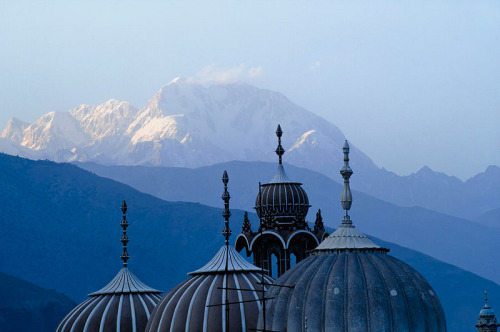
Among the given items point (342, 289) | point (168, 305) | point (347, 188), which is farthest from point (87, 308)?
point (342, 289)

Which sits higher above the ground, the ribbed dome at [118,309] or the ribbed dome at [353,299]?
the ribbed dome at [118,309]

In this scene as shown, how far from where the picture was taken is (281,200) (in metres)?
94.4

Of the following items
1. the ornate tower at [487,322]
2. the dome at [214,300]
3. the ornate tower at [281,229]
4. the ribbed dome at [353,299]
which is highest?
the ornate tower at [281,229]

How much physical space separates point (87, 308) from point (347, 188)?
989 inches

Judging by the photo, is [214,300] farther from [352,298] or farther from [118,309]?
[352,298]

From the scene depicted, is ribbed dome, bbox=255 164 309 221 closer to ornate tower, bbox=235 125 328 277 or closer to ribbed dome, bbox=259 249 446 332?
ornate tower, bbox=235 125 328 277

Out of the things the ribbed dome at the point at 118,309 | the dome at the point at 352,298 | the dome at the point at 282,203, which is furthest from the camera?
the dome at the point at 282,203

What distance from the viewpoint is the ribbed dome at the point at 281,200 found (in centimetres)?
9388

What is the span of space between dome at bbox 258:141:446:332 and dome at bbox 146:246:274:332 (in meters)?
10.1

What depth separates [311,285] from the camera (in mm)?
61375

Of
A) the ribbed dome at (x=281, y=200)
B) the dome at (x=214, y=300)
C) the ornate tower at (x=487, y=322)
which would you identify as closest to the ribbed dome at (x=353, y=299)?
the dome at (x=214, y=300)

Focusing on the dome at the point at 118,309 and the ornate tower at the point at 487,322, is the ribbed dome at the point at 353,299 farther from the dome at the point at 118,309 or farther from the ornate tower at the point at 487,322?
the ornate tower at the point at 487,322

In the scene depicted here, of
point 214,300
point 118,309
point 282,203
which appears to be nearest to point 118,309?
point 118,309

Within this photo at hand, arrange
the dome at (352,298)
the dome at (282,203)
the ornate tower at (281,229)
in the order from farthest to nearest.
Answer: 1. the dome at (282,203)
2. the ornate tower at (281,229)
3. the dome at (352,298)
